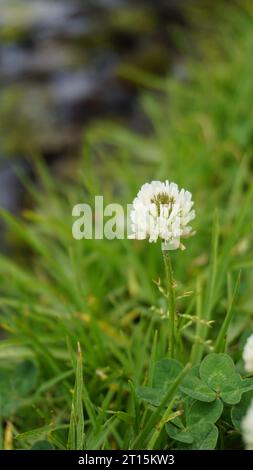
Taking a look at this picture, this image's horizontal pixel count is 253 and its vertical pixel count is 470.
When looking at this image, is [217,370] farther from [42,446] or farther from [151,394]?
[42,446]

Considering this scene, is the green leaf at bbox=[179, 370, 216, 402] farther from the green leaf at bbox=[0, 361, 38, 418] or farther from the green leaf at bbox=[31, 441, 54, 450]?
the green leaf at bbox=[0, 361, 38, 418]

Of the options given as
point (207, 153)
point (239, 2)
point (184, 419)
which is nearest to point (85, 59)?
point (239, 2)

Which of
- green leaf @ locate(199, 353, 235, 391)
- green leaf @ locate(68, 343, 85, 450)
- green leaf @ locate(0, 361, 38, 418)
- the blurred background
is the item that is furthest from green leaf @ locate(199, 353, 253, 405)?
the blurred background

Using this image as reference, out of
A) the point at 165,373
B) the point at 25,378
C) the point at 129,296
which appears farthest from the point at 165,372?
the point at 129,296

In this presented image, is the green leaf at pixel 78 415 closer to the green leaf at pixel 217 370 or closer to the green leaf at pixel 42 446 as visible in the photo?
the green leaf at pixel 42 446
